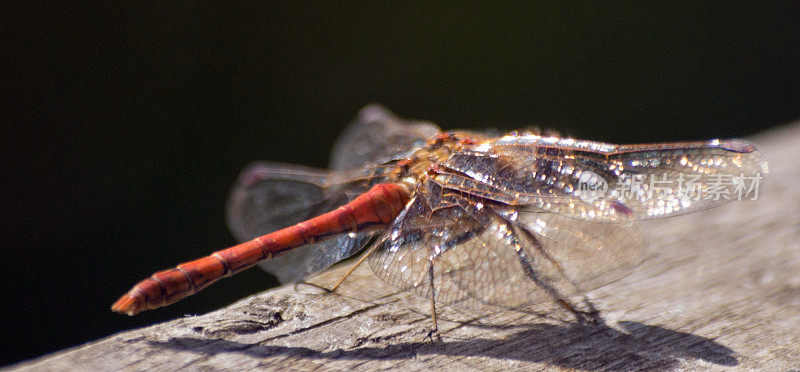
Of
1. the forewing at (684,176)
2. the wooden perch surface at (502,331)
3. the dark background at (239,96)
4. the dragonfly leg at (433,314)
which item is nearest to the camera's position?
the wooden perch surface at (502,331)

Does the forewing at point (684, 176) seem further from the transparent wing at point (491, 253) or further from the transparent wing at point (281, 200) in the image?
the transparent wing at point (281, 200)

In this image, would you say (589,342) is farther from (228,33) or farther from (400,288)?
(228,33)

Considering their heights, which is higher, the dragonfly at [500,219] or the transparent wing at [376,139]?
the transparent wing at [376,139]

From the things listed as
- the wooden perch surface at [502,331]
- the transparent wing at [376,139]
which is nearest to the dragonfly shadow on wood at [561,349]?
the wooden perch surface at [502,331]

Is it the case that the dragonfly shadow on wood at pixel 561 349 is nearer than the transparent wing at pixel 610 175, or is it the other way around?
the dragonfly shadow on wood at pixel 561 349

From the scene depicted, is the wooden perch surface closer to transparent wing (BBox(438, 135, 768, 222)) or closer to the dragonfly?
the dragonfly
